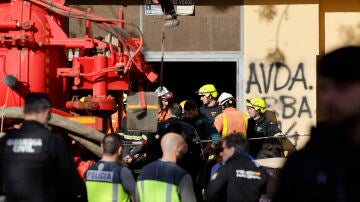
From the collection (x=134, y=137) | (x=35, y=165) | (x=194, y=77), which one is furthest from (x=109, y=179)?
(x=194, y=77)

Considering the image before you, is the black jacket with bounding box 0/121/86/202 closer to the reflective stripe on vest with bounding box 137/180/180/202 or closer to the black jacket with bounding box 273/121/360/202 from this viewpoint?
the reflective stripe on vest with bounding box 137/180/180/202

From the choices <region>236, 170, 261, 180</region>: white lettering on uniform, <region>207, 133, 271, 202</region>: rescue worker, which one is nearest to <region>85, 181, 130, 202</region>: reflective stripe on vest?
<region>207, 133, 271, 202</region>: rescue worker

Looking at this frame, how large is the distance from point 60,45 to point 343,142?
4635mm

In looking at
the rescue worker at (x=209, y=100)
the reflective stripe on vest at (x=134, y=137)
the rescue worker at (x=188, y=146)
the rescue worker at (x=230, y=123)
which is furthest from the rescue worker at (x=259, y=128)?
the reflective stripe on vest at (x=134, y=137)

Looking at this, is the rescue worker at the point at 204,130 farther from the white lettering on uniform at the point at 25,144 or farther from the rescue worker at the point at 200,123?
the white lettering on uniform at the point at 25,144

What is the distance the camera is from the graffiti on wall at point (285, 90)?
11531 mm

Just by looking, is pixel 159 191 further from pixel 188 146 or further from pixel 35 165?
pixel 188 146

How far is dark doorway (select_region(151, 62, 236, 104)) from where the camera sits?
46.8 feet

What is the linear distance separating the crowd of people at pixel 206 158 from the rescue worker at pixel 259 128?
0.05 ft

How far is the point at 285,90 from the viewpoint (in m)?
11.6

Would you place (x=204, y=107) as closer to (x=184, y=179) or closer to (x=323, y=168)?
(x=184, y=179)

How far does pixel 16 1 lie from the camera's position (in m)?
6.96

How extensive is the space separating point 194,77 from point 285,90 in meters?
3.55

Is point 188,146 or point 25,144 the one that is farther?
point 188,146
